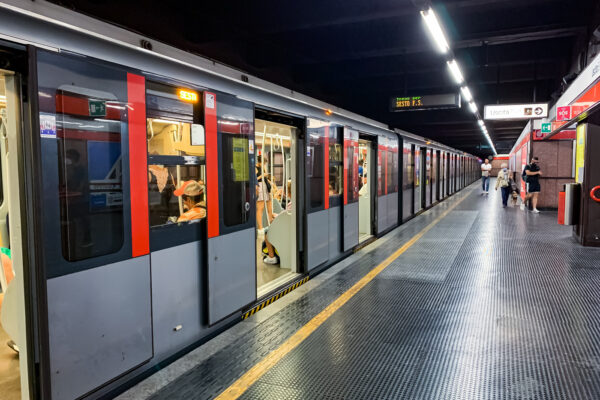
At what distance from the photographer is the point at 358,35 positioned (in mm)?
6867

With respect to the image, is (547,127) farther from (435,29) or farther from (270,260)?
(270,260)

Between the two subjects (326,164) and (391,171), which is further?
(391,171)

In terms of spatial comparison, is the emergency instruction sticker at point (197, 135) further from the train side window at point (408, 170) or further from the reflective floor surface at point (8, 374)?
the train side window at point (408, 170)

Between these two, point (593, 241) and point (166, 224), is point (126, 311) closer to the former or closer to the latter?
point (166, 224)

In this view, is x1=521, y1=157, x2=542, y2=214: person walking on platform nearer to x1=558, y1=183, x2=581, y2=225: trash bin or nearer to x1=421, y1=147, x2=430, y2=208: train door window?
x1=421, y1=147, x2=430, y2=208: train door window

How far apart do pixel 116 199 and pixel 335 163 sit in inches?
164

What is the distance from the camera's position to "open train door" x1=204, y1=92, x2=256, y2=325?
12.1 ft

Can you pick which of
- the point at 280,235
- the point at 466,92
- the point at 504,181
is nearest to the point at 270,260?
the point at 280,235

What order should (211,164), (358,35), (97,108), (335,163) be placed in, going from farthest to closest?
1. (358,35)
2. (335,163)
3. (211,164)
4. (97,108)

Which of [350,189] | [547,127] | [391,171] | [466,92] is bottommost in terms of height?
[350,189]

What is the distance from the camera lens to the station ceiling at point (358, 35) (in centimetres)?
526

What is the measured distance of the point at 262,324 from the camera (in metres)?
4.15

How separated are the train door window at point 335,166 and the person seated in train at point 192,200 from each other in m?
3.05

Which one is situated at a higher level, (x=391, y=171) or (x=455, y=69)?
(x=455, y=69)
